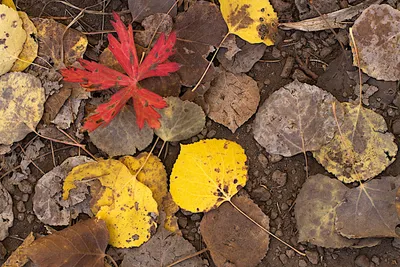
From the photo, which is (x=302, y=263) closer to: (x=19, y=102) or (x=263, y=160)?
(x=263, y=160)

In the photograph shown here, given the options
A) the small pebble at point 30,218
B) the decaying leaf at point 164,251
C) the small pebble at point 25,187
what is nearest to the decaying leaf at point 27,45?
the small pebble at point 25,187

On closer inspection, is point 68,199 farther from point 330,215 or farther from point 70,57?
point 330,215

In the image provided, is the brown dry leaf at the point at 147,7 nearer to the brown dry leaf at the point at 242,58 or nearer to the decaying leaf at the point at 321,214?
the brown dry leaf at the point at 242,58

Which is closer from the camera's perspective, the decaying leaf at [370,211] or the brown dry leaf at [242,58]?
the decaying leaf at [370,211]

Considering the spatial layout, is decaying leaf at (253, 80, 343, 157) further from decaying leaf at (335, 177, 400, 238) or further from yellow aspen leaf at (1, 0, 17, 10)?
yellow aspen leaf at (1, 0, 17, 10)

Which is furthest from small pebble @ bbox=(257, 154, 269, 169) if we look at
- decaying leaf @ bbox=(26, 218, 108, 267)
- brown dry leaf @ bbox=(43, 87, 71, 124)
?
brown dry leaf @ bbox=(43, 87, 71, 124)

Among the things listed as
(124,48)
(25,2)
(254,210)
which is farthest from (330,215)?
(25,2)

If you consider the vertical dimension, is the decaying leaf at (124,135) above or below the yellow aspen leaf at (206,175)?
above
